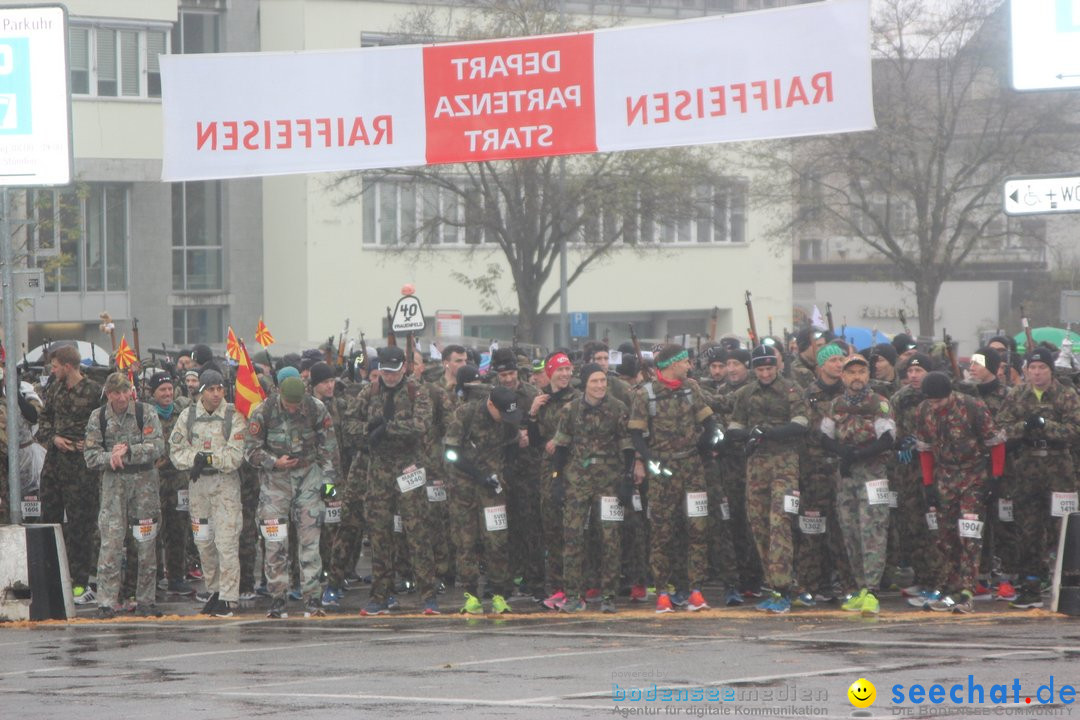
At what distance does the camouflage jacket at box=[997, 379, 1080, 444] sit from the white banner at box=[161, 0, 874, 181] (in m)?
2.66

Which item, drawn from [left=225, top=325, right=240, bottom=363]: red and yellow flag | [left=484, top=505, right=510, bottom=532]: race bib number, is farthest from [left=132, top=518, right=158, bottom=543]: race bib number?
[left=484, top=505, right=510, bottom=532]: race bib number

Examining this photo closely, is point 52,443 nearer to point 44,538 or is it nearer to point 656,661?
point 44,538

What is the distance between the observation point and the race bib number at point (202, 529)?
13.5 meters

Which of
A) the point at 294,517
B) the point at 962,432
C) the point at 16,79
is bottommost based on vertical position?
the point at 294,517

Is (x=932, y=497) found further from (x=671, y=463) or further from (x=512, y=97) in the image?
(x=512, y=97)

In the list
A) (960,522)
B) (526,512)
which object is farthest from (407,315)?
(960,522)

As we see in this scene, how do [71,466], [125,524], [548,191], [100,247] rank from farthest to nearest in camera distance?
[100,247], [548,191], [71,466], [125,524]

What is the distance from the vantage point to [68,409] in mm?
14438

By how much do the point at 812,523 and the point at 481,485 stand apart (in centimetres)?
271

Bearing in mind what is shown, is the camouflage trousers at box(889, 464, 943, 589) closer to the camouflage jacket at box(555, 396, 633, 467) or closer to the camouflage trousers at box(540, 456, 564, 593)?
the camouflage jacket at box(555, 396, 633, 467)

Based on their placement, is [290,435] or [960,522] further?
[290,435]

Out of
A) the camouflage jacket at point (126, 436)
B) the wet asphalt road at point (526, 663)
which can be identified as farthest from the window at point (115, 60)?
the wet asphalt road at point (526, 663)

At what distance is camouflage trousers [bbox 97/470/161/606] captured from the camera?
13516 mm

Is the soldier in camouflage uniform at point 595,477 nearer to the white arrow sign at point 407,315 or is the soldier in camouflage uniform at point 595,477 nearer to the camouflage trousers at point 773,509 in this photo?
the camouflage trousers at point 773,509
